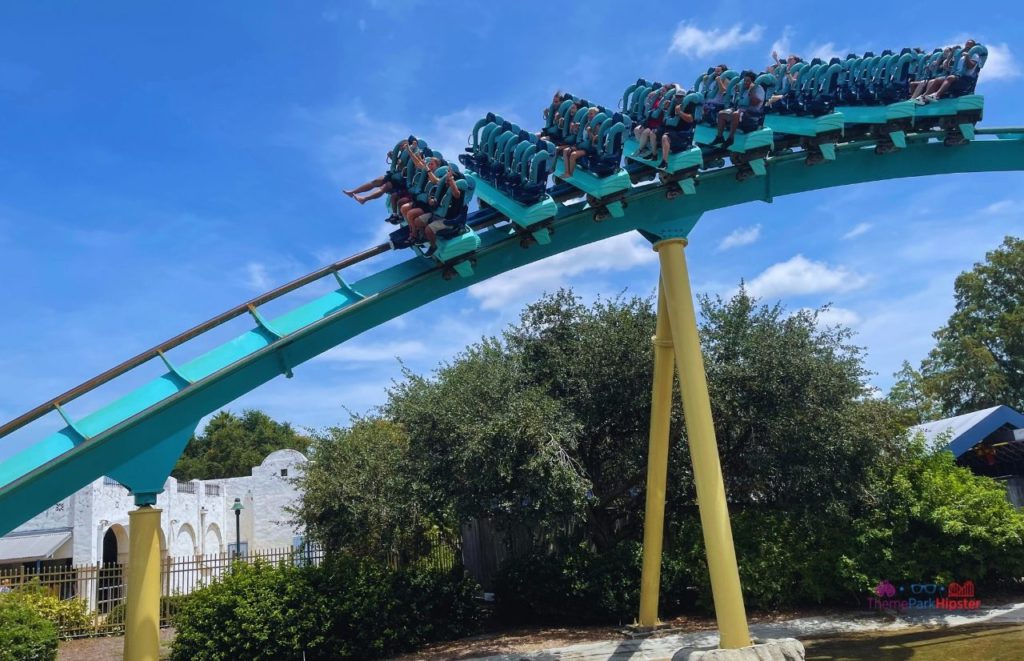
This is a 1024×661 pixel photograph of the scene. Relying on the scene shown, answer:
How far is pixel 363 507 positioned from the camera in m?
17.6

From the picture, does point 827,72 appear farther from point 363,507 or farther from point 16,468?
point 363,507

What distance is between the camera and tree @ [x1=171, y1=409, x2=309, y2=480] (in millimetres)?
60625

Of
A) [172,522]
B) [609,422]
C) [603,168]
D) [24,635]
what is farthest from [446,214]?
[172,522]

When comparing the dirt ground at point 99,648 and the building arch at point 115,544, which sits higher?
the building arch at point 115,544

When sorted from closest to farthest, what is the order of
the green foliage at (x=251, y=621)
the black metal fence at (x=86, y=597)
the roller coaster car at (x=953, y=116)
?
the roller coaster car at (x=953, y=116) → the green foliage at (x=251, y=621) → the black metal fence at (x=86, y=597)

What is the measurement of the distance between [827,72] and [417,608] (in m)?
10.5

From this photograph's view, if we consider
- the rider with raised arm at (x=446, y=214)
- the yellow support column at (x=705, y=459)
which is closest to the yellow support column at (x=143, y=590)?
the rider with raised arm at (x=446, y=214)

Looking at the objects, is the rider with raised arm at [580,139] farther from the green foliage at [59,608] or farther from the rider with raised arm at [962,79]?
the green foliage at [59,608]

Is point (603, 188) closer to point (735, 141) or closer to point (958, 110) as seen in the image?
point (735, 141)

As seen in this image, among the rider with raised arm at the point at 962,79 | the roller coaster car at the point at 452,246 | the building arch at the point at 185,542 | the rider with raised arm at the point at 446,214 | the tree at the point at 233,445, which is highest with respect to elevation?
the tree at the point at 233,445

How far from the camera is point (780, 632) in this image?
1231 cm

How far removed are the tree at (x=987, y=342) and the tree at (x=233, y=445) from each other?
139ft

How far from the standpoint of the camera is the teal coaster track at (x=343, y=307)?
24.9ft

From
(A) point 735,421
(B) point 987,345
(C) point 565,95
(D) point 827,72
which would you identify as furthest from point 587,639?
(B) point 987,345
